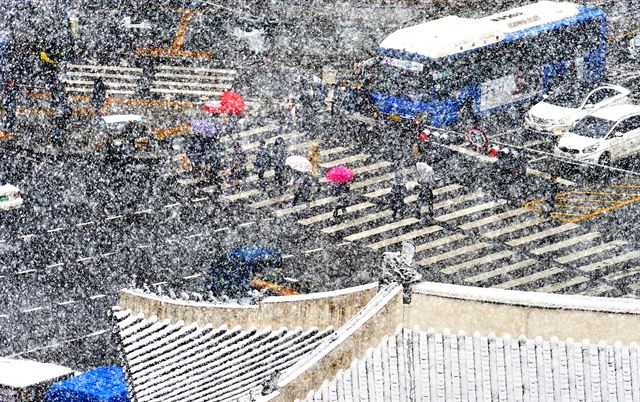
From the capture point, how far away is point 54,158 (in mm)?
47312

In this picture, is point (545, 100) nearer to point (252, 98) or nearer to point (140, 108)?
point (252, 98)

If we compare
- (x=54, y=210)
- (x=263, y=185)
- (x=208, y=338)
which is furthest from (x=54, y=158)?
(x=208, y=338)

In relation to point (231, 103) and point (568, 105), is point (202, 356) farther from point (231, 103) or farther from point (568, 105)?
point (568, 105)

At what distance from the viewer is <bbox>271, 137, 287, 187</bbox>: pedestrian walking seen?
144 ft

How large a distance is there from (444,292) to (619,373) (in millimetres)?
2988

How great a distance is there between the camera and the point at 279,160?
1730 inches

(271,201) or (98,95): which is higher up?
(98,95)

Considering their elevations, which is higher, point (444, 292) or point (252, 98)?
point (444, 292)

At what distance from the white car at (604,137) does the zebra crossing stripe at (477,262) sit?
7.44m

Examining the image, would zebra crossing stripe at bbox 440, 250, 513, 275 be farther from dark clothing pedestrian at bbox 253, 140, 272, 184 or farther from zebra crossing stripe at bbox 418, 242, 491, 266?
dark clothing pedestrian at bbox 253, 140, 272, 184

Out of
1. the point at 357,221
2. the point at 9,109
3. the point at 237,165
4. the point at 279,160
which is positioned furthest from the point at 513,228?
the point at 9,109

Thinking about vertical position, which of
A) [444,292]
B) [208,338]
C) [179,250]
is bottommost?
[179,250]

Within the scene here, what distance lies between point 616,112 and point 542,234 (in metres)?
8.00

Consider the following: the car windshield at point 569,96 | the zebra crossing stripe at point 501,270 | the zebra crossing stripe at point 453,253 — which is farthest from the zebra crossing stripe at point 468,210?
the car windshield at point 569,96
